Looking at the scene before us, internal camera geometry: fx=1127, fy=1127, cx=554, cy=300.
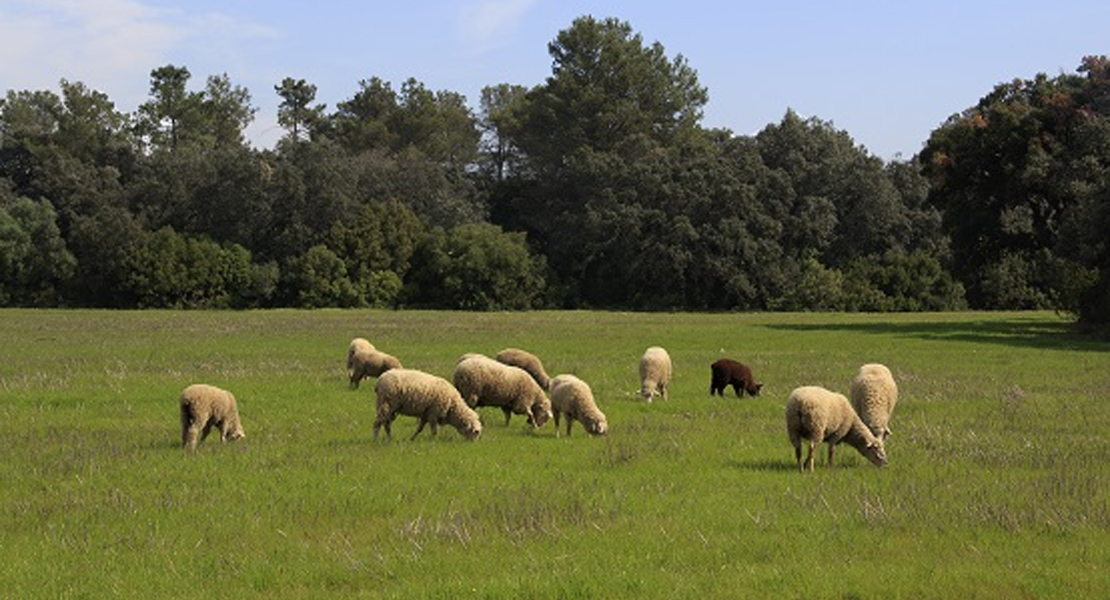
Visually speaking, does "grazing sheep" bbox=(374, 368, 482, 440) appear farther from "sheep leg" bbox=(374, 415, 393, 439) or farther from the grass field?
the grass field

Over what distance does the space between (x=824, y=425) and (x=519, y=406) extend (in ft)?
19.2

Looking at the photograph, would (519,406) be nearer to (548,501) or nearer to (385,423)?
(385,423)

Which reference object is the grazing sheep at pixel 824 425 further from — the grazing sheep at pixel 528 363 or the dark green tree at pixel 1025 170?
the dark green tree at pixel 1025 170

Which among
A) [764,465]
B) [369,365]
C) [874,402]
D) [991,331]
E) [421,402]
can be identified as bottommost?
[991,331]

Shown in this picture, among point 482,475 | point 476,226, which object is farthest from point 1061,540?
point 476,226

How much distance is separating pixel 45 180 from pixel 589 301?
1751 inches

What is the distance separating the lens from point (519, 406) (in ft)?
61.2

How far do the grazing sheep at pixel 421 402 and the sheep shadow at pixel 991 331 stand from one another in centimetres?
2919

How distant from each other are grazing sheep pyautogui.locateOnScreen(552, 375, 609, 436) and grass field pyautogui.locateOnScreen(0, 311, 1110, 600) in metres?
0.29

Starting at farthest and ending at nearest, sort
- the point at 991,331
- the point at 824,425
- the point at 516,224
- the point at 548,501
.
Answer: the point at 516,224
the point at 991,331
the point at 824,425
the point at 548,501

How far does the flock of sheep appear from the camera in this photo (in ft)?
48.0

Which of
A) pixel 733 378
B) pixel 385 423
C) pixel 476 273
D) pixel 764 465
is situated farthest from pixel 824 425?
pixel 476 273

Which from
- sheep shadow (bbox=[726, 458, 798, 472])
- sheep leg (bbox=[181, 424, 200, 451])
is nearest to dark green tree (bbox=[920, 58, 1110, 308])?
sheep shadow (bbox=[726, 458, 798, 472])

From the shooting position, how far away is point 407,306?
85.2 m
